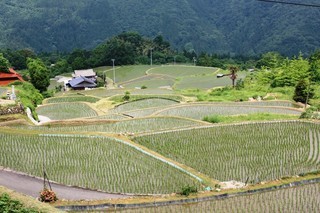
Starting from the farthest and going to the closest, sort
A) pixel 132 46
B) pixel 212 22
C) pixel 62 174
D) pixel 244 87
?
1. pixel 212 22
2. pixel 132 46
3. pixel 244 87
4. pixel 62 174

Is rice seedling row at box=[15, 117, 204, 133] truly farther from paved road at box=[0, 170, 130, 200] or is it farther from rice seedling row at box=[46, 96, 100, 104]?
rice seedling row at box=[46, 96, 100, 104]

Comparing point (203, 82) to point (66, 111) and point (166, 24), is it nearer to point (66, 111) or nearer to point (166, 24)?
point (66, 111)

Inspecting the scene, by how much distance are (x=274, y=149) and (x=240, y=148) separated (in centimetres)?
169

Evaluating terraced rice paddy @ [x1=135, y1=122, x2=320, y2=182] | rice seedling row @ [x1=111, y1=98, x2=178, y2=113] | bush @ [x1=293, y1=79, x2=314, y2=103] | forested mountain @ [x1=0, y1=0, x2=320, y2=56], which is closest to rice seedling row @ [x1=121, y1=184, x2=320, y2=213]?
terraced rice paddy @ [x1=135, y1=122, x2=320, y2=182]

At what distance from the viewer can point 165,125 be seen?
24531 mm

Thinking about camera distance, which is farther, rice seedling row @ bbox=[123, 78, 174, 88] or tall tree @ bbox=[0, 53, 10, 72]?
rice seedling row @ bbox=[123, 78, 174, 88]

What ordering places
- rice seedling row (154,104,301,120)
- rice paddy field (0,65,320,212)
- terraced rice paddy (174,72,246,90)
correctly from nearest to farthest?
rice paddy field (0,65,320,212) < rice seedling row (154,104,301,120) < terraced rice paddy (174,72,246,90)

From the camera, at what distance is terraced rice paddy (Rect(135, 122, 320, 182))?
55.7 ft

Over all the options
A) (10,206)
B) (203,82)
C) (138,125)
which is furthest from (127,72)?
(10,206)

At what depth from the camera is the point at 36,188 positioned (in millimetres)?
14953

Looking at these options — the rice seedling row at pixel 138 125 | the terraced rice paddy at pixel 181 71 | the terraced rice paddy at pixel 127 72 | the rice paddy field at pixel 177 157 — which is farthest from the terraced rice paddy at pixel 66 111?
the terraced rice paddy at pixel 181 71

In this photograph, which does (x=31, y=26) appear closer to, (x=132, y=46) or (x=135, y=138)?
(x=132, y=46)

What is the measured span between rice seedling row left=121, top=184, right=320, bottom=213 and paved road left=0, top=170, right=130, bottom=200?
240 cm

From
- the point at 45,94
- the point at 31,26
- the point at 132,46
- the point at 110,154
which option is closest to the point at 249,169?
the point at 110,154
